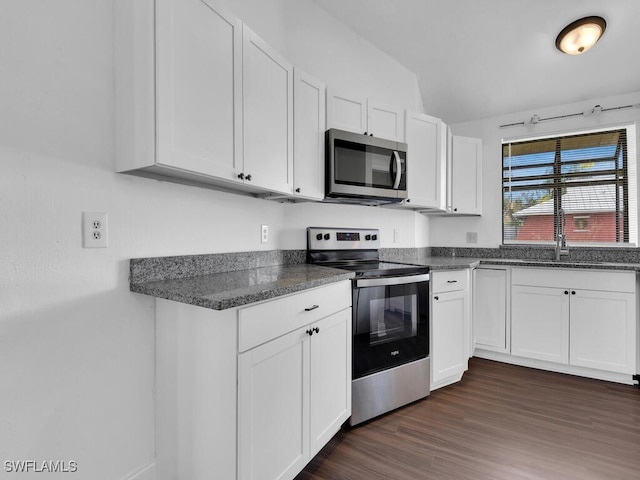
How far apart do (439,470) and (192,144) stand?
1.95m

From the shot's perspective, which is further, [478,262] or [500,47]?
[478,262]

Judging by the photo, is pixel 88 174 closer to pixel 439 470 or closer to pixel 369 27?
pixel 439 470

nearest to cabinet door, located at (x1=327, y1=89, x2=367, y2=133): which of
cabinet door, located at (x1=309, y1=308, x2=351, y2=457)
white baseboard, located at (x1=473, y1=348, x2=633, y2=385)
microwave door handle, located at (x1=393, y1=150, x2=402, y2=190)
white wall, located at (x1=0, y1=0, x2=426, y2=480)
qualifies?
microwave door handle, located at (x1=393, y1=150, x2=402, y2=190)

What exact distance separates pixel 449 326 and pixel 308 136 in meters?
1.79

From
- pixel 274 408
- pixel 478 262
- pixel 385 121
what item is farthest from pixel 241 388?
pixel 478 262

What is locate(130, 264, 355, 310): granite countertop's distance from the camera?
1071 millimetres

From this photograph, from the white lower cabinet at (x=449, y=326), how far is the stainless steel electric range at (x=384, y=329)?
12 centimetres

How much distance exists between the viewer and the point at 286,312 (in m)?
1.35

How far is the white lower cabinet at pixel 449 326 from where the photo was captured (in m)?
2.38

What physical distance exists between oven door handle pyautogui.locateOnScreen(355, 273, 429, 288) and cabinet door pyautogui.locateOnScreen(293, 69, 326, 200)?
2.08 ft

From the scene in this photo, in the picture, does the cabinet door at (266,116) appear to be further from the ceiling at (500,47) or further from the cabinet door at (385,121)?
the ceiling at (500,47)

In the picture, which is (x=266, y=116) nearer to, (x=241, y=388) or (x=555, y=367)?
(x=241, y=388)

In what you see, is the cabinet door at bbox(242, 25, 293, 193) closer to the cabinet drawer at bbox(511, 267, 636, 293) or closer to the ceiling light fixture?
the ceiling light fixture

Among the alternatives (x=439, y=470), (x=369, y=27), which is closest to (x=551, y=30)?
(x=369, y=27)
